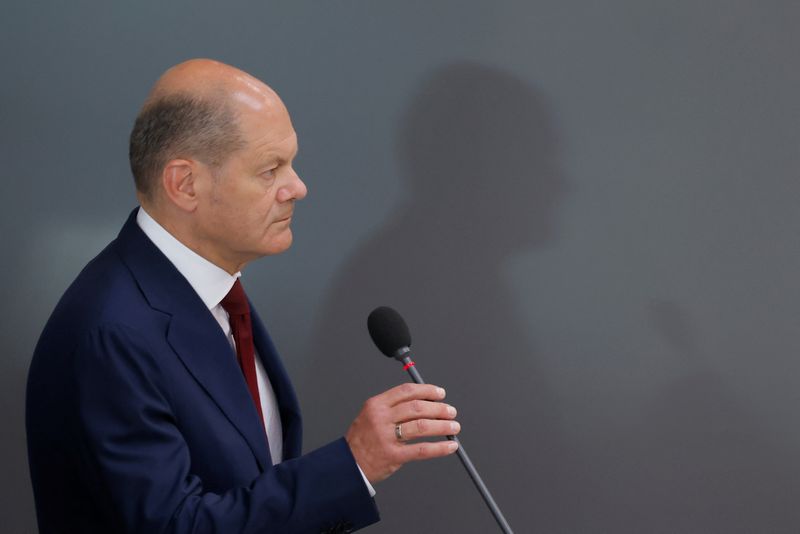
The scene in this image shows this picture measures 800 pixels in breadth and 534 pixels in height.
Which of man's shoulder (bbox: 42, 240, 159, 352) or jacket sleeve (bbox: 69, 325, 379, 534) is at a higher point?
man's shoulder (bbox: 42, 240, 159, 352)

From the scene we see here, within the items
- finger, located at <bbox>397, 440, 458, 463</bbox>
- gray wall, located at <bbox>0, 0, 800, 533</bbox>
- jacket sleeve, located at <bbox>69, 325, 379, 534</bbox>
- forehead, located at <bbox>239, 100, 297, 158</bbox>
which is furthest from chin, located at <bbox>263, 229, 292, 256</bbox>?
gray wall, located at <bbox>0, 0, 800, 533</bbox>

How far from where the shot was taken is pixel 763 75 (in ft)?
6.50

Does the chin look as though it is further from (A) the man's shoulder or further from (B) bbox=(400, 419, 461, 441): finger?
(B) bbox=(400, 419, 461, 441): finger

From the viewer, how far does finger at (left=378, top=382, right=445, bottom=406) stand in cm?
119

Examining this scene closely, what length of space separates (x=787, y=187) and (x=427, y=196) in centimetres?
71

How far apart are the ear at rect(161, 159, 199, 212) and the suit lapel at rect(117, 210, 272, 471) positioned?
7cm

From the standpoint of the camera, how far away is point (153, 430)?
1.16m

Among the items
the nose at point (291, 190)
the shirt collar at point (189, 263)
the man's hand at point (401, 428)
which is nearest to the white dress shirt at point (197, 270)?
the shirt collar at point (189, 263)

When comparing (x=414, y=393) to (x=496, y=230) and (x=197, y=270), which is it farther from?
(x=496, y=230)

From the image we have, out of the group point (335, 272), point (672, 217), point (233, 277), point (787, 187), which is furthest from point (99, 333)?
point (787, 187)

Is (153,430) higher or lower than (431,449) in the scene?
higher

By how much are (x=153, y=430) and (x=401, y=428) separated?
0.29 metres

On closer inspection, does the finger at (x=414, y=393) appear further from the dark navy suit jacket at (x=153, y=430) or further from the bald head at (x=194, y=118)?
the bald head at (x=194, y=118)

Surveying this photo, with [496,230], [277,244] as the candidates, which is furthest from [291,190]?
[496,230]
